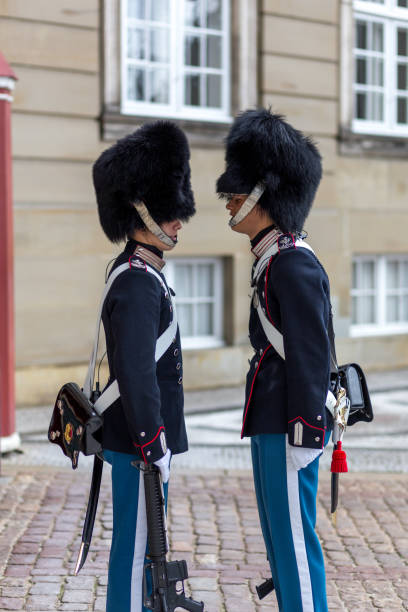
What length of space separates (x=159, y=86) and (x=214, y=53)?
32.1 inches

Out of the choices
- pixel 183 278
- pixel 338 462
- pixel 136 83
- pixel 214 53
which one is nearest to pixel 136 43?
pixel 136 83

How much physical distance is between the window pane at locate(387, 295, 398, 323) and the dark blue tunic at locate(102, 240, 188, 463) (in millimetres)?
8992

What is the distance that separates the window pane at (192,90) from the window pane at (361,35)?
7.63 ft

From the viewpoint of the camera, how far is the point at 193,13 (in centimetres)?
1046

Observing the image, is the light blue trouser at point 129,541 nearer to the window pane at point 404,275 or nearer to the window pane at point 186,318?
the window pane at point 186,318

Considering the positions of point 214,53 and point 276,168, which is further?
point 214,53

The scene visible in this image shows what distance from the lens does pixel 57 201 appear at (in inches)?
367

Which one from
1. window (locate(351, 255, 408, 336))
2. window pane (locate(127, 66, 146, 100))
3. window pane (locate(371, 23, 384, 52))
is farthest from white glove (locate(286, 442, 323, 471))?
window pane (locate(371, 23, 384, 52))

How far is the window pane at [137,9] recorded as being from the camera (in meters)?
10.0

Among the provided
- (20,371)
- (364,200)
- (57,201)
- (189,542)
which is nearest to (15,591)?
(189,542)

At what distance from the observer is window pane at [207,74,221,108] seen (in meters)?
10.6

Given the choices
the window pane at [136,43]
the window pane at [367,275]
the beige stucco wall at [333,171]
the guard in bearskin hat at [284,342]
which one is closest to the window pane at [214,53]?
the beige stucco wall at [333,171]

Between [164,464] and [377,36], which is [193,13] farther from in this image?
[164,464]

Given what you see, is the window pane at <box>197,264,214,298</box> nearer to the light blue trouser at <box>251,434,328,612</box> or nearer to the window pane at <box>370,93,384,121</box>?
the window pane at <box>370,93,384,121</box>
